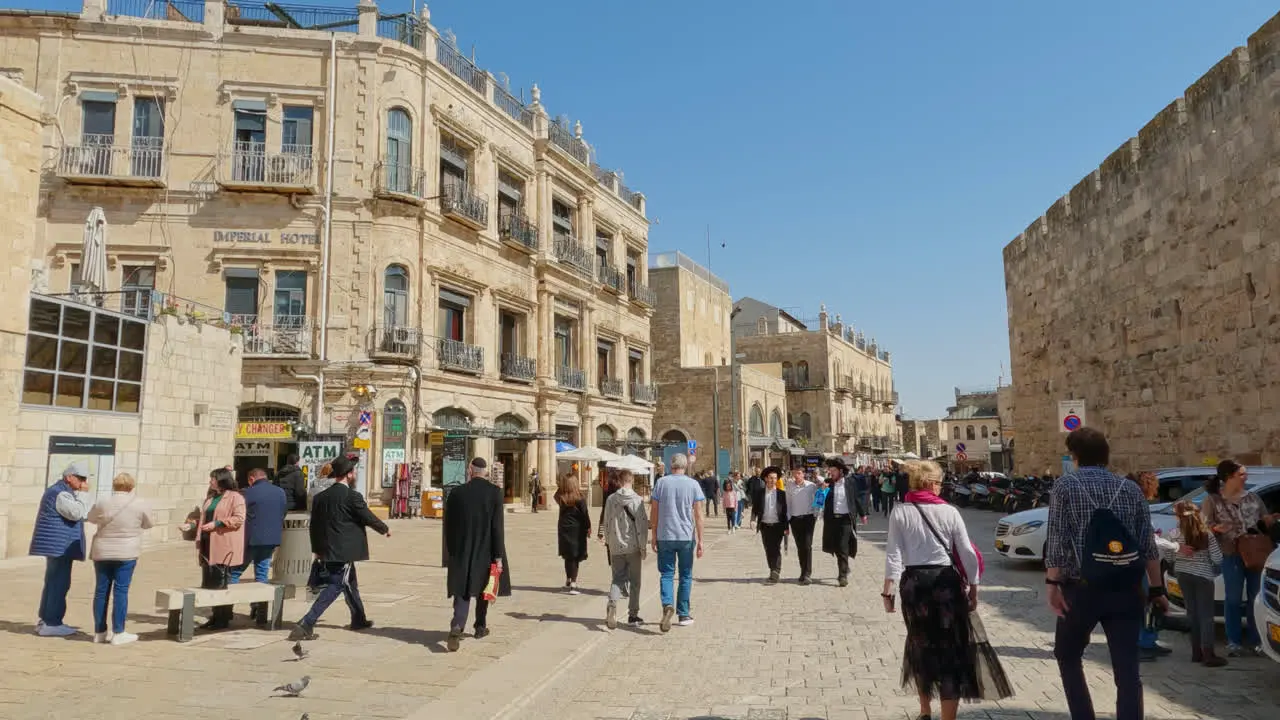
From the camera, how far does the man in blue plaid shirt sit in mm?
4238

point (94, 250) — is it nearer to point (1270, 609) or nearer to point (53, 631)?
point (53, 631)

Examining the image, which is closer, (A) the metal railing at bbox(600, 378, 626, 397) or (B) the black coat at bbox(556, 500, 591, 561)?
(B) the black coat at bbox(556, 500, 591, 561)

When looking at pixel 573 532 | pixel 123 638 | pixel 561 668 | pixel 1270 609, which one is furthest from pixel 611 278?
pixel 1270 609

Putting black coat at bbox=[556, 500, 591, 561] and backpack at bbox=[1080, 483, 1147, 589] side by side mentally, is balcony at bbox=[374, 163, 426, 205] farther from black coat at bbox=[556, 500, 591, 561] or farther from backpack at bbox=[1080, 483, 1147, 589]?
backpack at bbox=[1080, 483, 1147, 589]

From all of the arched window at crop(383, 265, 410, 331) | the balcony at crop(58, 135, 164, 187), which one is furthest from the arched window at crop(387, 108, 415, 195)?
the balcony at crop(58, 135, 164, 187)

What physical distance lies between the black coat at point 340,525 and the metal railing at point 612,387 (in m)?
26.3

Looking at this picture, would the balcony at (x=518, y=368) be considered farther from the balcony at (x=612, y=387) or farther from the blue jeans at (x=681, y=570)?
the blue jeans at (x=681, y=570)

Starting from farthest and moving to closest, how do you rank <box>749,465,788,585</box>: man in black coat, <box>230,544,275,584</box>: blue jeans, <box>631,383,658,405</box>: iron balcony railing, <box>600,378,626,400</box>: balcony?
<box>631,383,658,405</box>: iron balcony railing < <box>600,378,626,400</box>: balcony < <box>749,465,788,585</box>: man in black coat < <box>230,544,275,584</box>: blue jeans

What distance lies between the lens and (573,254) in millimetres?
31984

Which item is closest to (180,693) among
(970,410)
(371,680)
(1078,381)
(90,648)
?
(371,680)

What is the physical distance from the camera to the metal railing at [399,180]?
2328 cm

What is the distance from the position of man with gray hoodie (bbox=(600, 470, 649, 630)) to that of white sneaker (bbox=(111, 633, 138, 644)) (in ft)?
13.8

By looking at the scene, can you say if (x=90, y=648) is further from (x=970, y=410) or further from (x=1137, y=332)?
(x=970, y=410)

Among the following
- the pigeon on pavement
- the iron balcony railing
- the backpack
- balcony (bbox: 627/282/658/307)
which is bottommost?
the pigeon on pavement
